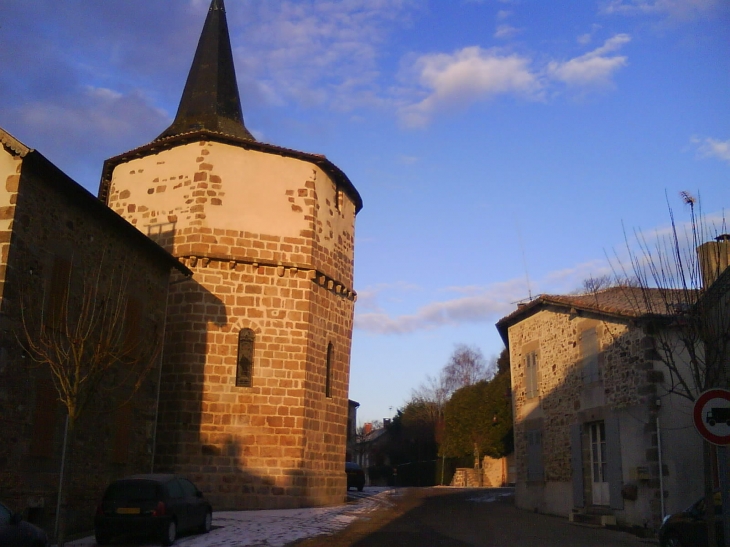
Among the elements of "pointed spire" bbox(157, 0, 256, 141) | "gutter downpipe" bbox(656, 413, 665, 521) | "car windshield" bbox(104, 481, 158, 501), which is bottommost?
"car windshield" bbox(104, 481, 158, 501)

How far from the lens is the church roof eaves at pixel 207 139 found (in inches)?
793

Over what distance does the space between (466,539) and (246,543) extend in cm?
404

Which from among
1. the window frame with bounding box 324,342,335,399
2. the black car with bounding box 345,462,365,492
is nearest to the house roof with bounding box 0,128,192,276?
the window frame with bounding box 324,342,335,399

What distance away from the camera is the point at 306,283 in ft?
66.0

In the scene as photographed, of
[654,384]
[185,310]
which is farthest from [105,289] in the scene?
[654,384]

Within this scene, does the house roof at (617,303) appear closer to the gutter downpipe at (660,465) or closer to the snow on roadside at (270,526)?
the gutter downpipe at (660,465)

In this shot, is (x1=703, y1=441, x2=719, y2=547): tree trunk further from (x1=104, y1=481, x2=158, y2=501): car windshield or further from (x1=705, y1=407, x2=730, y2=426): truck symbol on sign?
(x1=104, y1=481, x2=158, y2=501): car windshield

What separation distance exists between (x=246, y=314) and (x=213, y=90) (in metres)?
8.08

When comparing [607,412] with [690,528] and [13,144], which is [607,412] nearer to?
[690,528]

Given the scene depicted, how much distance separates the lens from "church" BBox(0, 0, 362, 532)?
18.5 meters

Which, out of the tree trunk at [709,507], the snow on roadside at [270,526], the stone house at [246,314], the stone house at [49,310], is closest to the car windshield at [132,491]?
the snow on roadside at [270,526]

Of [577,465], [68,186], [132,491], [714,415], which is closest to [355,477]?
[577,465]

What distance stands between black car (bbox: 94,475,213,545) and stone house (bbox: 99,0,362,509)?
5861 millimetres

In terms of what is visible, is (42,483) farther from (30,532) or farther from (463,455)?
(463,455)
